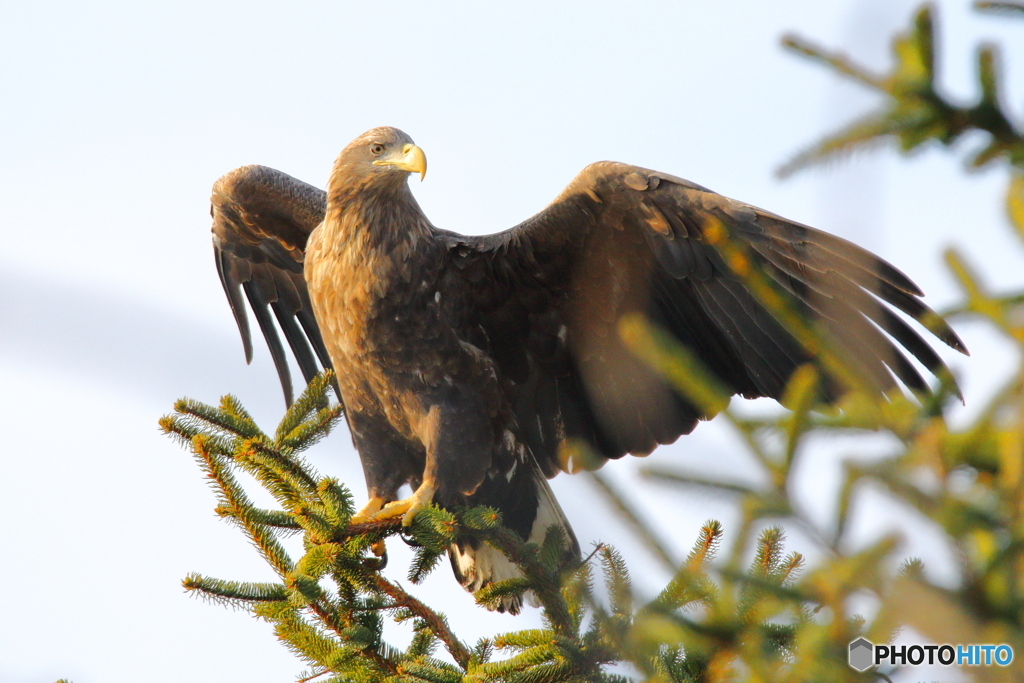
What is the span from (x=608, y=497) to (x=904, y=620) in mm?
467

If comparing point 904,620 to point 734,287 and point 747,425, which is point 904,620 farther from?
point 734,287

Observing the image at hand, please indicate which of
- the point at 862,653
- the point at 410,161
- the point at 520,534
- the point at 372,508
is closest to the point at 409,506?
the point at 372,508

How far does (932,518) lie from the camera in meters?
1.12

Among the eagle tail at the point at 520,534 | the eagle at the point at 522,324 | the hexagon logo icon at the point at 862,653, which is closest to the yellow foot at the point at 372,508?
the eagle at the point at 522,324

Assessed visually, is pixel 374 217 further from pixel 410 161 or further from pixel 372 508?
pixel 372 508

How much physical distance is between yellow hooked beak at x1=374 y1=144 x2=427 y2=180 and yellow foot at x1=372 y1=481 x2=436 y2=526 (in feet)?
4.96

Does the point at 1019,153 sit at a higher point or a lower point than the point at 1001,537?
higher

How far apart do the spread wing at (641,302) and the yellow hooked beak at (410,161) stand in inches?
15.4

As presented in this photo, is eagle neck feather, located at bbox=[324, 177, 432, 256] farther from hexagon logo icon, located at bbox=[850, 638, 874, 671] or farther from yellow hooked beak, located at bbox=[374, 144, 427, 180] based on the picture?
hexagon logo icon, located at bbox=[850, 638, 874, 671]

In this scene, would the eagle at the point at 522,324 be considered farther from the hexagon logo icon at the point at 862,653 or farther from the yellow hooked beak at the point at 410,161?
the hexagon logo icon at the point at 862,653

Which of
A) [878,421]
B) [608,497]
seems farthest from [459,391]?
[878,421]

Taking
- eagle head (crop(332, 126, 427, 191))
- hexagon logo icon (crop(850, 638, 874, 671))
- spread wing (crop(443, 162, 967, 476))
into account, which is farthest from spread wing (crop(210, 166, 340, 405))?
hexagon logo icon (crop(850, 638, 874, 671))

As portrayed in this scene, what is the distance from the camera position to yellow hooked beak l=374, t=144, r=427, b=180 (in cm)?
440

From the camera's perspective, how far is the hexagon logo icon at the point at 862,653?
149 cm
